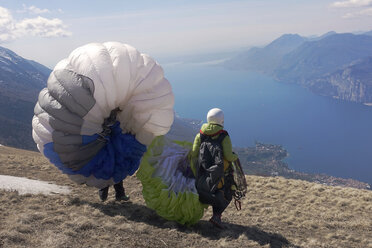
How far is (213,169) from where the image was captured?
6.32 meters

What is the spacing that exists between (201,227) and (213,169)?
59.9 inches

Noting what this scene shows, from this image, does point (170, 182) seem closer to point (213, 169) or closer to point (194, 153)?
point (194, 153)

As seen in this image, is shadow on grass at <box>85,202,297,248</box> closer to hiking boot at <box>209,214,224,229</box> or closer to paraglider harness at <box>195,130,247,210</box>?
hiking boot at <box>209,214,224,229</box>

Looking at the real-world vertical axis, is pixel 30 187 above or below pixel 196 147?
below

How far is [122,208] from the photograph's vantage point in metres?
7.68

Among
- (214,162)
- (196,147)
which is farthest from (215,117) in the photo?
(214,162)

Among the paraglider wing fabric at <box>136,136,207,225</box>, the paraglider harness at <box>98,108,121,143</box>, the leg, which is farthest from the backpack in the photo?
the paraglider harness at <box>98,108,121,143</box>

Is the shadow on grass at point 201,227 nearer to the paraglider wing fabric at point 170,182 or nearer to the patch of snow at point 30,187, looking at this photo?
the paraglider wing fabric at point 170,182

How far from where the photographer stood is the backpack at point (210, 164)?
249 inches

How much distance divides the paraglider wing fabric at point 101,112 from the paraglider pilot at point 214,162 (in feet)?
5.01

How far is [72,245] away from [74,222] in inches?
42.1

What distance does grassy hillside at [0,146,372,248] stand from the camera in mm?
5440

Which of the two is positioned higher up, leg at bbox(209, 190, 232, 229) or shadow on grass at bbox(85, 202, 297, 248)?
leg at bbox(209, 190, 232, 229)

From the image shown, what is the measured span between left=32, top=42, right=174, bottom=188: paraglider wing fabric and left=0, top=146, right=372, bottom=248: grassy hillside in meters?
1.06
